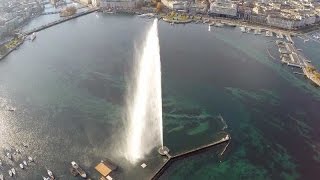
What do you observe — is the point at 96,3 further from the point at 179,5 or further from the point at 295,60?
the point at 295,60

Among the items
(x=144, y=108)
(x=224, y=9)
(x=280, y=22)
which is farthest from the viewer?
(x=224, y=9)

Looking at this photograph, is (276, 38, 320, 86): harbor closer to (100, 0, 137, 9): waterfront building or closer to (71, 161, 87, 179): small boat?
(100, 0, 137, 9): waterfront building

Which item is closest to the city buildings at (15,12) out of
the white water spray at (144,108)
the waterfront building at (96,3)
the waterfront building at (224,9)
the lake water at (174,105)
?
the lake water at (174,105)

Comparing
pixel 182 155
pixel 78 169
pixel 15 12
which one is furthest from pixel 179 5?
pixel 78 169

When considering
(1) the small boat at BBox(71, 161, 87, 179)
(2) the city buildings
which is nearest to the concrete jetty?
(1) the small boat at BBox(71, 161, 87, 179)

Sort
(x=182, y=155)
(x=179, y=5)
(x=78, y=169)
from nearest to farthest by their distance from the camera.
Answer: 1. (x=78, y=169)
2. (x=182, y=155)
3. (x=179, y=5)

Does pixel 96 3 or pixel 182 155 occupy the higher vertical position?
pixel 96 3

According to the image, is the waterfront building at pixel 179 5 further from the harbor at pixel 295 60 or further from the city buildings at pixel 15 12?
the city buildings at pixel 15 12
